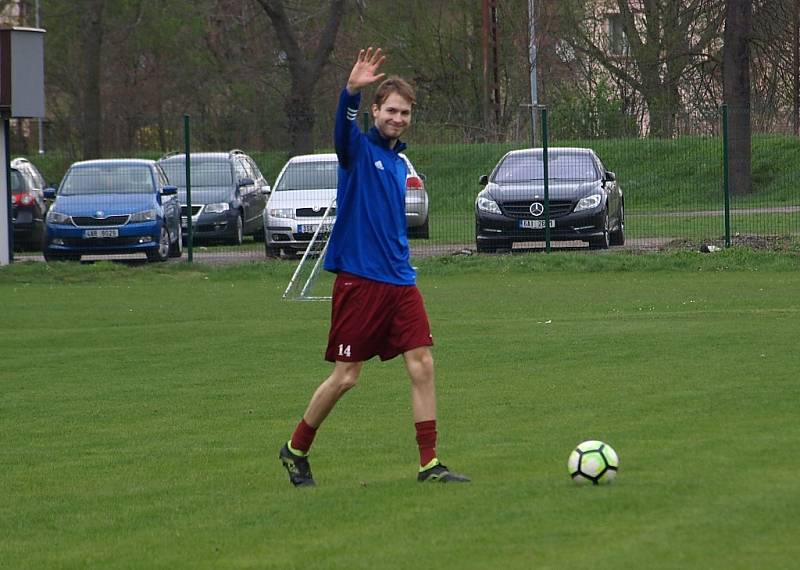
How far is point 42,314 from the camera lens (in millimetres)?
18734

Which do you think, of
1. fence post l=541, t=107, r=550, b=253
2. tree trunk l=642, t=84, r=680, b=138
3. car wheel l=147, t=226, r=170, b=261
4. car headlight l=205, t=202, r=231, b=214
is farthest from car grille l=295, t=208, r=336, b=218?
tree trunk l=642, t=84, r=680, b=138

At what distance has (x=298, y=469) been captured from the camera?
7.75 meters

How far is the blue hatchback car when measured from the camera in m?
24.9

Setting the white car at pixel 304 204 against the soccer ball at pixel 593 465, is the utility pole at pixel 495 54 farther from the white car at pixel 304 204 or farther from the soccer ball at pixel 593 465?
the soccer ball at pixel 593 465

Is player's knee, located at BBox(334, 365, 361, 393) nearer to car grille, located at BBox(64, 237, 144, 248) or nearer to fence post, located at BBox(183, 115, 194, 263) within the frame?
fence post, located at BBox(183, 115, 194, 263)

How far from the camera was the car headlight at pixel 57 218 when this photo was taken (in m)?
25.0

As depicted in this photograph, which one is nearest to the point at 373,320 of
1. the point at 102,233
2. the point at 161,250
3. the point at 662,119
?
the point at 102,233

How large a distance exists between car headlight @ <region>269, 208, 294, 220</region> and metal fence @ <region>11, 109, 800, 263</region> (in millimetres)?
17

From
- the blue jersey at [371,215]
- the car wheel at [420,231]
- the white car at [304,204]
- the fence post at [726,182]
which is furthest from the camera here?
the car wheel at [420,231]

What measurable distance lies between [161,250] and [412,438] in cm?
1682

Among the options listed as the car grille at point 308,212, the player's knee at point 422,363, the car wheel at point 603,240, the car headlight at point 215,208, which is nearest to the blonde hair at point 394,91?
the player's knee at point 422,363

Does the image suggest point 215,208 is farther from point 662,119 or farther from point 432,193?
point 662,119

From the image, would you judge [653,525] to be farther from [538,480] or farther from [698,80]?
[698,80]

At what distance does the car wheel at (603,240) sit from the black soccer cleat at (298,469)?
682 inches
